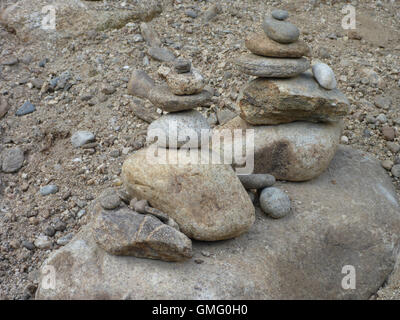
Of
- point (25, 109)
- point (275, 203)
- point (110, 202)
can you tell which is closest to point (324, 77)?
point (275, 203)

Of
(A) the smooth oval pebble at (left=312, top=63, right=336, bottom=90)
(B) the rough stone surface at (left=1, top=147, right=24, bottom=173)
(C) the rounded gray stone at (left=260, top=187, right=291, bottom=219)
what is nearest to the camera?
(C) the rounded gray stone at (left=260, top=187, right=291, bottom=219)

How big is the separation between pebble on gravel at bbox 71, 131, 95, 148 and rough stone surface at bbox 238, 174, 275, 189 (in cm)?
257

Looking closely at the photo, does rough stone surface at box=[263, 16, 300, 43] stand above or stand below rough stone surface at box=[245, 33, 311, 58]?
above

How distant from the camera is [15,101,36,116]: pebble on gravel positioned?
25.2 feet

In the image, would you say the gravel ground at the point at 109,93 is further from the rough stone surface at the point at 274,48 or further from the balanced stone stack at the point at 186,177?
the rough stone surface at the point at 274,48

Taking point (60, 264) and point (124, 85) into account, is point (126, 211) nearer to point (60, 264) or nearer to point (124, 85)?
point (60, 264)

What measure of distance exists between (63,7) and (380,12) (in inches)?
232

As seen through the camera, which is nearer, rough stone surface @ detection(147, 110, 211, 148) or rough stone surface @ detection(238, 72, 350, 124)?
rough stone surface @ detection(147, 110, 211, 148)

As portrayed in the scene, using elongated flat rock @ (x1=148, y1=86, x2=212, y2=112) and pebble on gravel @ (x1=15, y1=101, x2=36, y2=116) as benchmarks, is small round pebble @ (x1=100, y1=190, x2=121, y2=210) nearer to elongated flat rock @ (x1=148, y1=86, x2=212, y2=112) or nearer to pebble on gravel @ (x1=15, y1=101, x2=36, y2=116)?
elongated flat rock @ (x1=148, y1=86, x2=212, y2=112)

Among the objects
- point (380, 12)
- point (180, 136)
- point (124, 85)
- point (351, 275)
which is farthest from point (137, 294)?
point (380, 12)

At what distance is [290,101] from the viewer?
5.75m

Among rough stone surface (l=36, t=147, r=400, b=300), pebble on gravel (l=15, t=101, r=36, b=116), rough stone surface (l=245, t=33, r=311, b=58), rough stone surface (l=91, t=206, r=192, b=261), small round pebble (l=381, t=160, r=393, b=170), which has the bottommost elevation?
pebble on gravel (l=15, t=101, r=36, b=116)

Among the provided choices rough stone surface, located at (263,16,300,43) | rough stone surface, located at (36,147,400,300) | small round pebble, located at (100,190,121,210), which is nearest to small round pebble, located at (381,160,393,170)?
rough stone surface, located at (36,147,400,300)

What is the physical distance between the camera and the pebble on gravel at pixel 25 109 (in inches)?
303
